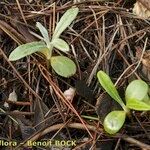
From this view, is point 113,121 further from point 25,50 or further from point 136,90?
point 25,50

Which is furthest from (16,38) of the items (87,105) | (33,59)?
(87,105)

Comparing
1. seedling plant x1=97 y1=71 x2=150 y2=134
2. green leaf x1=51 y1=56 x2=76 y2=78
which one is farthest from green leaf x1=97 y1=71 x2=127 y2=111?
green leaf x1=51 y1=56 x2=76 y2=78

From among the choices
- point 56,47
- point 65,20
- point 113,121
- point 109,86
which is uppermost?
point 65,20

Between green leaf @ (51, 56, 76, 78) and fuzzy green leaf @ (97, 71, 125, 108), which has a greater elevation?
green leaf @ (51, 56, 76, 78)

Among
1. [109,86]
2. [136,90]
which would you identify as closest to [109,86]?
[109,86]

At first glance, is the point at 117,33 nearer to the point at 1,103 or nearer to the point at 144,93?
the point at 144,93

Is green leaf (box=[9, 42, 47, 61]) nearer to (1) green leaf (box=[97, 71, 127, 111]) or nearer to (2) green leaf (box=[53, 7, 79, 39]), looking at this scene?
(2) green leaf (box=[53, 7, 79, 39])
